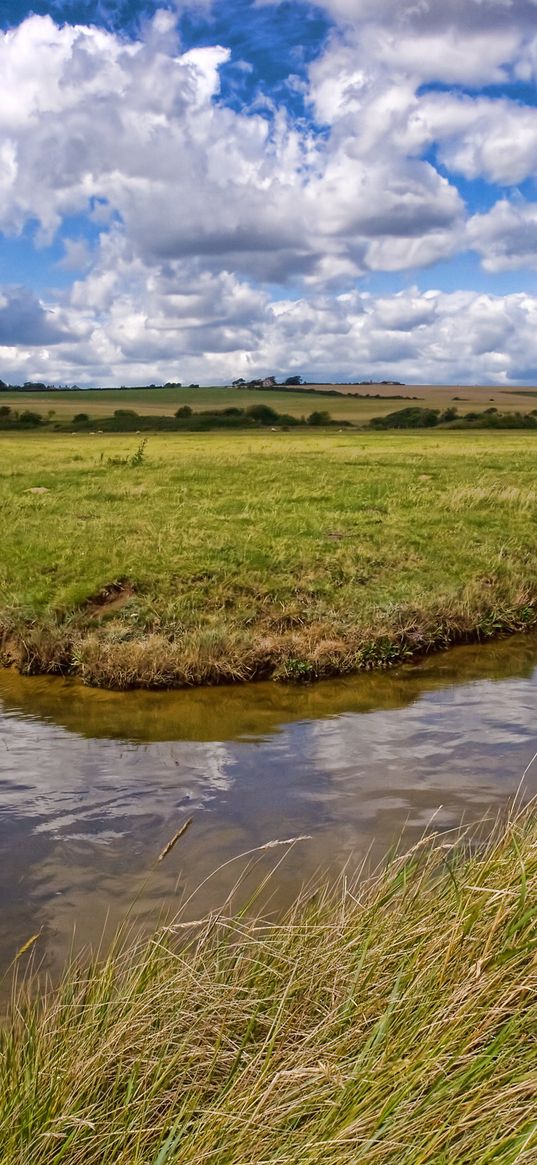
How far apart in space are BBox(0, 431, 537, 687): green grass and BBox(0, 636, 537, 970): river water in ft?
2.38

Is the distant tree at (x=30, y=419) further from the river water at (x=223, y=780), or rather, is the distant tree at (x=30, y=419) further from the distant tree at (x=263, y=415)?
the river water at (x=223, y=780)

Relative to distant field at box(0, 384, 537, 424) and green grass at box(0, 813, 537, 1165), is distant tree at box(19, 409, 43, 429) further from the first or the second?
green grass at box(0, 813, 537, 1165)

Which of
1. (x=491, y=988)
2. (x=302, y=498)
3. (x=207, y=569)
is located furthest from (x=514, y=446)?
(x=491, y=988)

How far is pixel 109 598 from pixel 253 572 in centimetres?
316

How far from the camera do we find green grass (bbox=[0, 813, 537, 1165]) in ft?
11.8

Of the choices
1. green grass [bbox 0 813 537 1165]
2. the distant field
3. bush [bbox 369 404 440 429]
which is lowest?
green grass [bbox 0 813 537 1165]

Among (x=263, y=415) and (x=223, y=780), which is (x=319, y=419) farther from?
(x=223, y=780)

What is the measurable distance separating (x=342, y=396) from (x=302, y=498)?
11945 cm

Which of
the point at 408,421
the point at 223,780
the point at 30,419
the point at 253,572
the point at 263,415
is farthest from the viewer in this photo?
the point at 263,415

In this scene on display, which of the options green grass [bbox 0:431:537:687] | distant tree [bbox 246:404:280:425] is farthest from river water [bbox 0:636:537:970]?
distant tree [bbox 246:404:280:425]

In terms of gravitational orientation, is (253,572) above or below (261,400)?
below

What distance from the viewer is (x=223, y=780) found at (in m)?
11.1

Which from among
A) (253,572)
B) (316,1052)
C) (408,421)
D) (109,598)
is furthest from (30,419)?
(316,1052)

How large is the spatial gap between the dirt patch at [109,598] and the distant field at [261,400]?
7527cm
